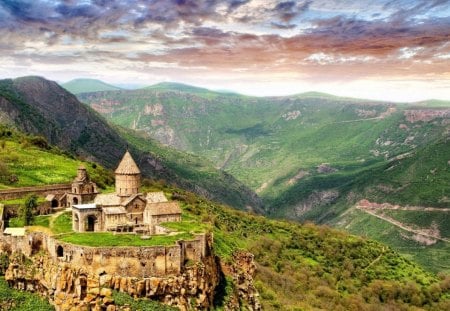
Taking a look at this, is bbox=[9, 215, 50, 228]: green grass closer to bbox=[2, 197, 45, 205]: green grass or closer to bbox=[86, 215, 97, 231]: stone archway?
bbox=[2, 197, 45, 205]: green grass

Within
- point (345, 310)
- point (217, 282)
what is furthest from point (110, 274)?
point (345, 310)

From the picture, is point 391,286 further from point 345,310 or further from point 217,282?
point 217,282

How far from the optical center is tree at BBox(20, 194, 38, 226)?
58062 millimetres

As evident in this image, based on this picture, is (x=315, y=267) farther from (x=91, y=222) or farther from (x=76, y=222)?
(x=76, y=222)

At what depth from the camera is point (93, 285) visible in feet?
143

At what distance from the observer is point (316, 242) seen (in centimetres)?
12462

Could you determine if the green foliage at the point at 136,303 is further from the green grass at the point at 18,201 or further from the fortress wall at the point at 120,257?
the green grass at the point at 18,201

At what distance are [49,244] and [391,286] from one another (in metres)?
81.4

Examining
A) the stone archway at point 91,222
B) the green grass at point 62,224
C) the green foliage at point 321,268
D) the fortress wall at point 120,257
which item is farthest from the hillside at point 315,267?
the fortress wall at point 120,257

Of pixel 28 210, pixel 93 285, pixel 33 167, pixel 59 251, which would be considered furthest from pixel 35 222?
pixel 33 167

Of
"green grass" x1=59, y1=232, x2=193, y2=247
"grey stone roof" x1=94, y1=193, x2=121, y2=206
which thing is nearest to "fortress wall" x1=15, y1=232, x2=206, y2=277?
"green grass" x1=59, y1=232, x2=193, y2=247

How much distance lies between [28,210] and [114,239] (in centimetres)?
1639

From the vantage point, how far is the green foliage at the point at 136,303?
4319cm

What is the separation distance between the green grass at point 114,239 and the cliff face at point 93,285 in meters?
2.47
